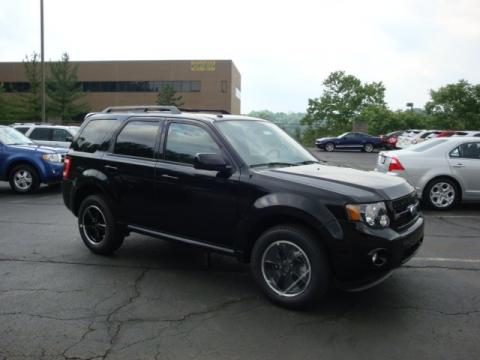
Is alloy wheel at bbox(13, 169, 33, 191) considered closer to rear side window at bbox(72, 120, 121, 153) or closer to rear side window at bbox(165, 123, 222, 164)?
rear side window at bbox(72, 120, 121, 153)

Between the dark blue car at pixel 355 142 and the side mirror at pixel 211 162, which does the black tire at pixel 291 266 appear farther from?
the dark blue car at pixel 355 142

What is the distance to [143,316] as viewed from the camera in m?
4.05

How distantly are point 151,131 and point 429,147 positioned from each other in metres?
6.44

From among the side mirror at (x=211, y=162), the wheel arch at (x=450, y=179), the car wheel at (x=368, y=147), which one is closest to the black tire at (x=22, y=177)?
the side mirror at (x=211, y=162)

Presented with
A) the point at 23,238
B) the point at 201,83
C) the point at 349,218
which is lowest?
the point at 23,238

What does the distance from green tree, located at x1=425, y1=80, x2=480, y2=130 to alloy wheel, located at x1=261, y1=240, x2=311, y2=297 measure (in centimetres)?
3636

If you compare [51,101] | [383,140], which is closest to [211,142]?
[383,140]

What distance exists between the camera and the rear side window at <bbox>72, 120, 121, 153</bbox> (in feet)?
19.2

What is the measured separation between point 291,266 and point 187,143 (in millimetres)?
1786

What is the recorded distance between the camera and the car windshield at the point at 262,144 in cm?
477

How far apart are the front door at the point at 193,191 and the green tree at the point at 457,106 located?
36.0 m

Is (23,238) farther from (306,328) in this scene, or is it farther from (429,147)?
(429,147)

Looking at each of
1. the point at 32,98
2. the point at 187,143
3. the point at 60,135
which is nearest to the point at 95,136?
the point at 187,143

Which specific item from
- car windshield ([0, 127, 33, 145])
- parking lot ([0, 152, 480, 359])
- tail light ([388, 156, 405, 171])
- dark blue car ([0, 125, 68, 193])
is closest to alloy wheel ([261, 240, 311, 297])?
parking lot ([0, 152, 480, 359])
